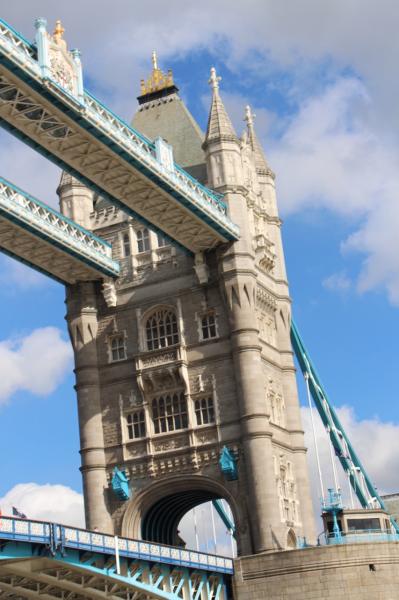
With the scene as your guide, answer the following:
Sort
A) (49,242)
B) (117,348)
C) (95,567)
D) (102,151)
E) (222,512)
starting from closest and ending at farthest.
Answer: (95,567) → (102,151) → (49,242) → (117,348) → (222,512)

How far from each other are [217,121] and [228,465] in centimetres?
2170

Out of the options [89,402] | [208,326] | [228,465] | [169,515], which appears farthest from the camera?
[169,515]

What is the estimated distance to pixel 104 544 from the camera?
2008 inches

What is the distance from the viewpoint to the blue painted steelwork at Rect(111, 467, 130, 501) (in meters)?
65.4

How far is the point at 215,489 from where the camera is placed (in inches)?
2537

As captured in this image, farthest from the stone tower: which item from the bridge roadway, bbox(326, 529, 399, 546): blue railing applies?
the bridge roadway

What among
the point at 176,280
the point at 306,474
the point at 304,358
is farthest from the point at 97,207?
the point at 306,474

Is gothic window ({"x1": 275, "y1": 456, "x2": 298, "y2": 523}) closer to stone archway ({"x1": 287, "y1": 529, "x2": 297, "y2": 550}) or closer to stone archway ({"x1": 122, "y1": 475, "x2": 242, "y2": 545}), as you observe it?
stone archway ({"x1": 287, "y1": 529, "x2": 297, "y2": 550})

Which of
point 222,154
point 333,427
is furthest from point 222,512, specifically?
point 222,154

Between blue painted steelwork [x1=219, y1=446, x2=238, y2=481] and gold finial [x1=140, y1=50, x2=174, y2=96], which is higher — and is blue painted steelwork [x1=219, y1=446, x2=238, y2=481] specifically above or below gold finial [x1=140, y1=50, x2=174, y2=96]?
below

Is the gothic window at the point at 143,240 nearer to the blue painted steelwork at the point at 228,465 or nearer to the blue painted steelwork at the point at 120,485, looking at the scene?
the blue painted steelwork at the point at 120,485

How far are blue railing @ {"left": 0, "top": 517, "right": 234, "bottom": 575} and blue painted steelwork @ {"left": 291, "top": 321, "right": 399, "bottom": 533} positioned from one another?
18.1 m

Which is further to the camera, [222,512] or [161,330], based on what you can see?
[222,512]

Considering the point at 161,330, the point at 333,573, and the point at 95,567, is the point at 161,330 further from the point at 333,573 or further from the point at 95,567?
the point at 95,567
